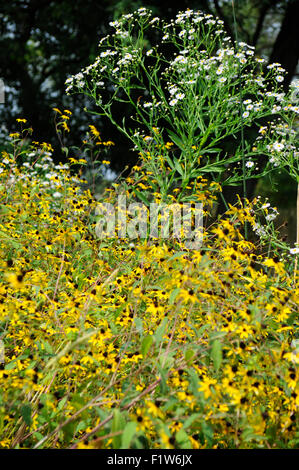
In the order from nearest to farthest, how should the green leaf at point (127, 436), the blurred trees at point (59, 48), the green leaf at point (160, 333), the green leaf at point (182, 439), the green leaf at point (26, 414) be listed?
1. the green leaf at point (127, 436)
2. the green leaf at point (182, 439)
3. the green leaf at point (26, 414)
4. the green leaf at point (160, 333)
5. the blurred trees at point (59, 48)

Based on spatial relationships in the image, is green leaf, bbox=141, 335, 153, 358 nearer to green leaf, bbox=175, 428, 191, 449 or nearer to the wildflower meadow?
the wildflower meadow

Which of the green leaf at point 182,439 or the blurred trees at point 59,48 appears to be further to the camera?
the blurred trees at point 59,48

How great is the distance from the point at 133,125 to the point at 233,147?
2.06m

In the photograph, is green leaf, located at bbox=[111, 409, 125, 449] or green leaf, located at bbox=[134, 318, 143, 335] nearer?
green leaf, located at bbox=[111, 409, 125, 449]

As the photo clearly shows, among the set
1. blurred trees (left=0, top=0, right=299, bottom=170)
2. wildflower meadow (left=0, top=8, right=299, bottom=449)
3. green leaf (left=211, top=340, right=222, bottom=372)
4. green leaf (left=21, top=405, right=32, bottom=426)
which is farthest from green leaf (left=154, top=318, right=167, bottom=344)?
blurred trees (left=0, top=0, right=299, bottom=170)

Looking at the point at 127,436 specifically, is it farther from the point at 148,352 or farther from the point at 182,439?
the point at 148,352

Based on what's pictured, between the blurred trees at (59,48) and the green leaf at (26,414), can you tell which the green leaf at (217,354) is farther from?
the blurred trees at (59,48)

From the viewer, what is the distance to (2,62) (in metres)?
8.61

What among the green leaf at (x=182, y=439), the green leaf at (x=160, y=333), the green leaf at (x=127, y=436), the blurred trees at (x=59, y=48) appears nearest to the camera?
the green leaf at (x=127, y=436)

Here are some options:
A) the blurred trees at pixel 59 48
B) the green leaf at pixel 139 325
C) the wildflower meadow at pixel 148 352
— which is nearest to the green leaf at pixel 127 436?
the wildflower meadow at pixel 148 352

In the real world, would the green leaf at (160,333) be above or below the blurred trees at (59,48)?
below

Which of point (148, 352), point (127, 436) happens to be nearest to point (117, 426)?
point (127, 436)
